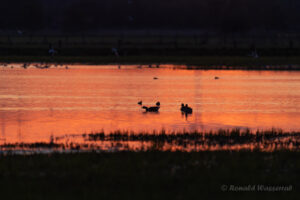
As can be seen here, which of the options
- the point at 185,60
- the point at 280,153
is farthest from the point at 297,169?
the point at 185,60

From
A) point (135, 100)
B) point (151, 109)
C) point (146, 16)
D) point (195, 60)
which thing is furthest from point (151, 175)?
point (146, 16)

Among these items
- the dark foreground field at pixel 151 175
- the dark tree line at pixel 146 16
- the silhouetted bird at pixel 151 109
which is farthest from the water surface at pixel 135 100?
the dark tree line at pixel 146 16

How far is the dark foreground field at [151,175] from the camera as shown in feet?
36.1

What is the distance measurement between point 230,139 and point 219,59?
4211 cm

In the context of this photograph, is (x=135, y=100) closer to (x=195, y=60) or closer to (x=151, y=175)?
(x=151, y=175)

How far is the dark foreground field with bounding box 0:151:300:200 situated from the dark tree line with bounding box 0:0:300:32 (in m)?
111

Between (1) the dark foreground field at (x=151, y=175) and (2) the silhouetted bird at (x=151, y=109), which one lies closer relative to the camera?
(1) the dark foreground field at (x=151, y=175)

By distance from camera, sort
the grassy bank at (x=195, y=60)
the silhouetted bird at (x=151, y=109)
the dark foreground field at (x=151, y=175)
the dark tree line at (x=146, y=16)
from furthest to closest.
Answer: the dark tree line at (x=146, y=16)
the grassy bank at (x=195, y=60)
the silhouetted bird at (x=151, y=109)
the dark foreground field at (x=151, y=175)

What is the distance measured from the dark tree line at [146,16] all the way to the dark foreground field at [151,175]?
111m

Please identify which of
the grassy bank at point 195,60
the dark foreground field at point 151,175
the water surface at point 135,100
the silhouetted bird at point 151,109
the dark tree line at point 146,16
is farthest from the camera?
the dark tree line at point 146,16

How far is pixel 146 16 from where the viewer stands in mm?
162250

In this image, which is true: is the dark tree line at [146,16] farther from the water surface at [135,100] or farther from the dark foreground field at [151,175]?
the dark foreground field at [151,175]

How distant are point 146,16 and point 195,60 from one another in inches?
4180

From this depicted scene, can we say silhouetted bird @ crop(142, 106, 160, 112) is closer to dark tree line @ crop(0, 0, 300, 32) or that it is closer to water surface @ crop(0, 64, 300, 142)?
water surface @ crop(0, 64, 300, 142)
